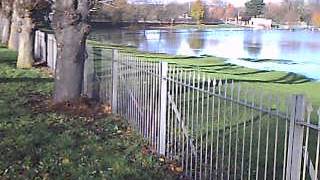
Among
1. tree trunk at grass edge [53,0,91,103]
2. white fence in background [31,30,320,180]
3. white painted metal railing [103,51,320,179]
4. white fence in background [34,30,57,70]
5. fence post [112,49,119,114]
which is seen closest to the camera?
white fence in background [31,30,320,180]

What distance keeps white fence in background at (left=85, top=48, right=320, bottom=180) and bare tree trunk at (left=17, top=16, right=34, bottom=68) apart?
397 inches

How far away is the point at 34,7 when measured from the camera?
19266mm

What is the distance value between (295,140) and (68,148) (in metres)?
4.12

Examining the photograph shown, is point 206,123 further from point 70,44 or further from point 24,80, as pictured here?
point 24,80

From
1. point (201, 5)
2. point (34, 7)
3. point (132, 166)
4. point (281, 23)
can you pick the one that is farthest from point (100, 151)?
point (201, 5)

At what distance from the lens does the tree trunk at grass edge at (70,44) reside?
10977mm

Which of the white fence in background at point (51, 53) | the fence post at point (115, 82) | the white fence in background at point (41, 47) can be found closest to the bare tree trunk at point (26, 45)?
the white fence in background at point (51, 53)

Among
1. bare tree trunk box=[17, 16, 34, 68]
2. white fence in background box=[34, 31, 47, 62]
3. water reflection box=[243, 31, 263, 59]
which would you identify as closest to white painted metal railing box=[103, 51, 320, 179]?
bare tree trunk box=[17, 16, 34, 68]

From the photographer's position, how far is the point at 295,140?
13.3 ft

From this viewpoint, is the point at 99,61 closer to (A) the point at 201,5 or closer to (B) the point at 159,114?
(B) the point at 159,114

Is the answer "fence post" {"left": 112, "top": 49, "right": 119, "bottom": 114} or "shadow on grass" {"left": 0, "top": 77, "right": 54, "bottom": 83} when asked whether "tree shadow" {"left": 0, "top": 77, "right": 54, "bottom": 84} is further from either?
"fence post" {"left": 112, "top": 49, "right": 119, "bottom": 114}

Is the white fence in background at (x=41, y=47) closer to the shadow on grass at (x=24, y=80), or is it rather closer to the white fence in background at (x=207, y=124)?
the shadow on grass at (x=24, y=80)

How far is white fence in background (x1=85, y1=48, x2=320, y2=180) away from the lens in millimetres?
4316

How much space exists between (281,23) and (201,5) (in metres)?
26.1
